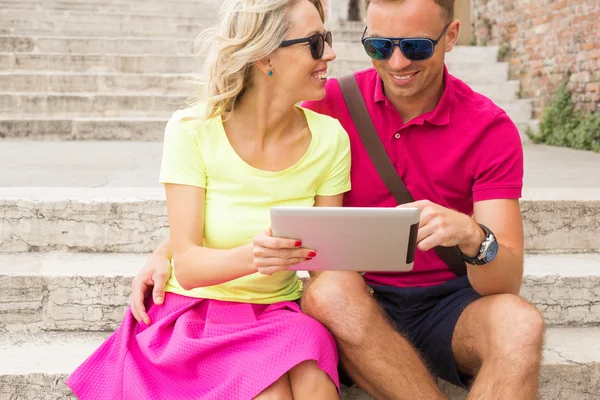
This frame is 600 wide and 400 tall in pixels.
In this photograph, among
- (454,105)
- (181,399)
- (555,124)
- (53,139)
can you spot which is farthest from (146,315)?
(555,124)

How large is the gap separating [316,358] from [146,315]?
531 mm

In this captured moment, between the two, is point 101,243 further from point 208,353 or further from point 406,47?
point 406,47

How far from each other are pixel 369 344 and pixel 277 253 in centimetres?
40

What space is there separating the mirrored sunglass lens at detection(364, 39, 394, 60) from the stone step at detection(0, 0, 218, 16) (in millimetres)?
6827

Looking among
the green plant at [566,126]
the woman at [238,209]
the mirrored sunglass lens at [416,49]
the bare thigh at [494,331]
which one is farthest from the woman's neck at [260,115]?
the green plant at [566,126]

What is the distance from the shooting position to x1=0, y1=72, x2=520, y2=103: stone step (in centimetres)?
646

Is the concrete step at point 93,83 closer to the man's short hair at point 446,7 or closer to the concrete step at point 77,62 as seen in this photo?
the concrete step at point 77,62

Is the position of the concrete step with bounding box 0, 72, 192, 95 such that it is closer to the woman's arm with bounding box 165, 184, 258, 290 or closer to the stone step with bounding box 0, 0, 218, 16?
the stone step with bounding box 0, 0, 218, 16

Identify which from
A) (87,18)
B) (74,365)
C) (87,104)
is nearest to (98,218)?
(74,365)

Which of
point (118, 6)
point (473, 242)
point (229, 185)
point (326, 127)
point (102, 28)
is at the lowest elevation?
point (473, 242)

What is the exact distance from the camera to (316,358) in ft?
6.23

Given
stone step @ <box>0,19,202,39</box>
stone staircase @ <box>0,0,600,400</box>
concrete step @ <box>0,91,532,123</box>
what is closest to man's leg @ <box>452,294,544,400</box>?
stone staircase @ <box>0,0,600,400</box>

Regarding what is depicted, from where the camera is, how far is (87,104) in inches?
246

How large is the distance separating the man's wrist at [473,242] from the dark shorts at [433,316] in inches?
9.9
